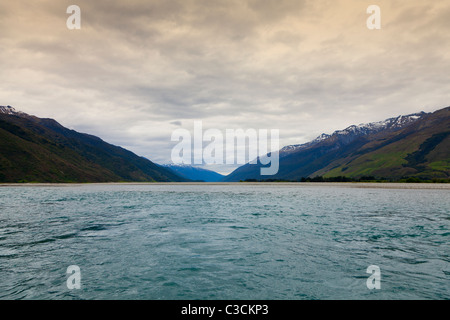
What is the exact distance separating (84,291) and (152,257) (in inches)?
242

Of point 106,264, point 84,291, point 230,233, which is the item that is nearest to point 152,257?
point 106,264

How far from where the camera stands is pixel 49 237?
23.3 meters

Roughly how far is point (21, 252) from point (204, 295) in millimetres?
15127

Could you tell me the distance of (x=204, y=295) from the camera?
11898mm

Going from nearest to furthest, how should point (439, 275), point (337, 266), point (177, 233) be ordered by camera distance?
point (439, 275), point (337, 266), point (177, 233)

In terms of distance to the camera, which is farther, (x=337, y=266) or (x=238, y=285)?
(x=337, y=266)

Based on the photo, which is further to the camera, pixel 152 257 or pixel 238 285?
pixel 152 257

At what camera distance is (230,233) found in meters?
26.6

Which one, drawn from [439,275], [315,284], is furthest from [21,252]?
[439,275]
